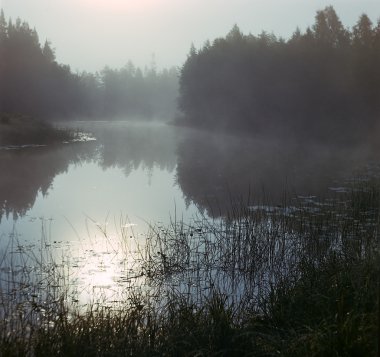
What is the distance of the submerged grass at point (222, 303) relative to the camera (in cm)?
559

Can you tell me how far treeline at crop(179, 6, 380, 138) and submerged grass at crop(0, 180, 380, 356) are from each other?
33428 millimetres

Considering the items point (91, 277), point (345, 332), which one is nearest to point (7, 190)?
point (91, 277)

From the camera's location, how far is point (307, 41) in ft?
170

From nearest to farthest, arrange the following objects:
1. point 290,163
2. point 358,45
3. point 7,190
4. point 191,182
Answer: point 7,190 < point 191,182 < point 290,163 < point 358,45

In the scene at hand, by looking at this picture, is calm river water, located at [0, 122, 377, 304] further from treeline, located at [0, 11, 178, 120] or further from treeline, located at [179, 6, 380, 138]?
treeline, located at [0, 11, 178, 120]

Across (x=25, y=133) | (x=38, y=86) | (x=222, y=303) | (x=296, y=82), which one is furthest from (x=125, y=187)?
(x=38, y=86)

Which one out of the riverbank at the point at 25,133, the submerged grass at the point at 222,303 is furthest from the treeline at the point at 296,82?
the submerged grass at the point at 222,303

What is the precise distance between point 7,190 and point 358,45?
125ft

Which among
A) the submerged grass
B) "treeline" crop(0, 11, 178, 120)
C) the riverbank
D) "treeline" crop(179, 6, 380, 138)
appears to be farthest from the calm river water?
"treeline" crop(0, 11, 178, 120)

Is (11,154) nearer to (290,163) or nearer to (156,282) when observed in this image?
(290,163)

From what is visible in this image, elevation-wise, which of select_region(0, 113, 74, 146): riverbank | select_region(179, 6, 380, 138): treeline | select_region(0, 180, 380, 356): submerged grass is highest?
select_region(179, 6, 380, 138): treeline

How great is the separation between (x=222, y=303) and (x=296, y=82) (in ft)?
146

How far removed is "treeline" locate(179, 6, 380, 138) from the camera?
1740 inches

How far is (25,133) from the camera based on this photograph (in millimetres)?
37438
